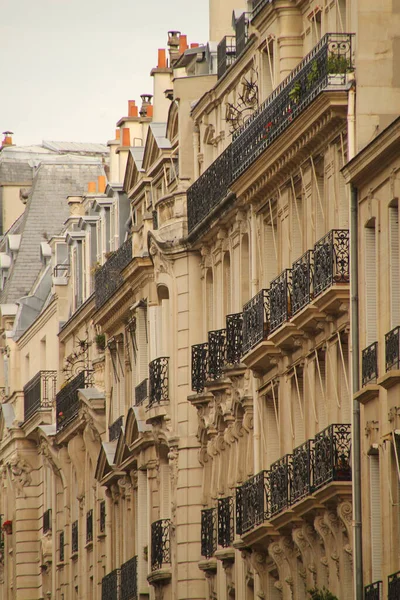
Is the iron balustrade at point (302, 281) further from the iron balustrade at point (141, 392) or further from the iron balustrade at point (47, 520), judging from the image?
the iron balustrade at point (47, 520)

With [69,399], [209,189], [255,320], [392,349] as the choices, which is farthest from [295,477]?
[69,399]

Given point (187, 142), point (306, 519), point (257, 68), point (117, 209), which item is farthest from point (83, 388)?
point (306, 519)

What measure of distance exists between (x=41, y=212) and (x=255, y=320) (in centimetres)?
3968

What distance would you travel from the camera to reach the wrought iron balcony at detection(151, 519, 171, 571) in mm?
53219

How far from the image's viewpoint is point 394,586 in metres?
36.8

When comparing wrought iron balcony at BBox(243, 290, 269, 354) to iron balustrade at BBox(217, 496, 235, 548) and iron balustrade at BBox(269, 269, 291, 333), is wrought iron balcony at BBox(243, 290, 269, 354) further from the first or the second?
iron balustrade at BBox(217, 496, 235, 548)

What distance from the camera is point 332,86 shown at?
4056 centimetres

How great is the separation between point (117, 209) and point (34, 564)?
16.7 metres

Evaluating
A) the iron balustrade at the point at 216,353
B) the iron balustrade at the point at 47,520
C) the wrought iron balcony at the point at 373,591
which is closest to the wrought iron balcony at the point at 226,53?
the iron balustrade at the point at 216,353

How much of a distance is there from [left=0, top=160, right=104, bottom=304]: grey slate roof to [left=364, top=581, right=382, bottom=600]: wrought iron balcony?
44877 millimetres

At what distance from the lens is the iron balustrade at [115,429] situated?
199 ft

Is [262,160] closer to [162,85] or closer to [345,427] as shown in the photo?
[345,427]

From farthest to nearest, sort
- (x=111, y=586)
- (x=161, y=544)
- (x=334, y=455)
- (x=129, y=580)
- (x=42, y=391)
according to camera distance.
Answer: (x=42, y=391) < (x=111, y=586) < (x=129, y=580) < (x=161, y=544) < (x=334, y=455)

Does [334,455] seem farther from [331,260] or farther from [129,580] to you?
[129,580]
